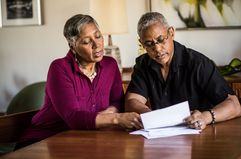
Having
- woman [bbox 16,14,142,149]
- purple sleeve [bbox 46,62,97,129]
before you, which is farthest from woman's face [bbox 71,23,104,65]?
purple sleeve [bbox 46,62,97,129]

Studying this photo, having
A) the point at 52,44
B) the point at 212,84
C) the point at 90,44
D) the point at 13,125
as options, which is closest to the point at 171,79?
the point at 212,84

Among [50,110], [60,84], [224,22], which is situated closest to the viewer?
[60,84]

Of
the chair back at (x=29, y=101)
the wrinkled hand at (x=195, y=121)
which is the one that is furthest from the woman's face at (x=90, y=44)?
the chair back at (x=29, y=101)

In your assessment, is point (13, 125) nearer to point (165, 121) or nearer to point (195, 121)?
point (165, 121)

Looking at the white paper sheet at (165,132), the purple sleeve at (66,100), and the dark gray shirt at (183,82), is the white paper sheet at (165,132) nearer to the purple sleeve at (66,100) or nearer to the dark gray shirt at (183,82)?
the purple sleeve at (66,100)

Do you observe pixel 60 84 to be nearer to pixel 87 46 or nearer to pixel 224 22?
pixel 87 46

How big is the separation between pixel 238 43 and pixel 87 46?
5.06ft

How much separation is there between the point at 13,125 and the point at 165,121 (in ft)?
2.92

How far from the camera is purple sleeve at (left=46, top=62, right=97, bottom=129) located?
1858mm

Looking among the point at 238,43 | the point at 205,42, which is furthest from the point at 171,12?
the point at 238,43

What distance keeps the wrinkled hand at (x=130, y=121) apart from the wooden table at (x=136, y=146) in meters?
0.05

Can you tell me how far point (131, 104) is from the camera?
2.06 m

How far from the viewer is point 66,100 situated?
1.93m

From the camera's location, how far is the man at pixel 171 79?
1.96 metres
